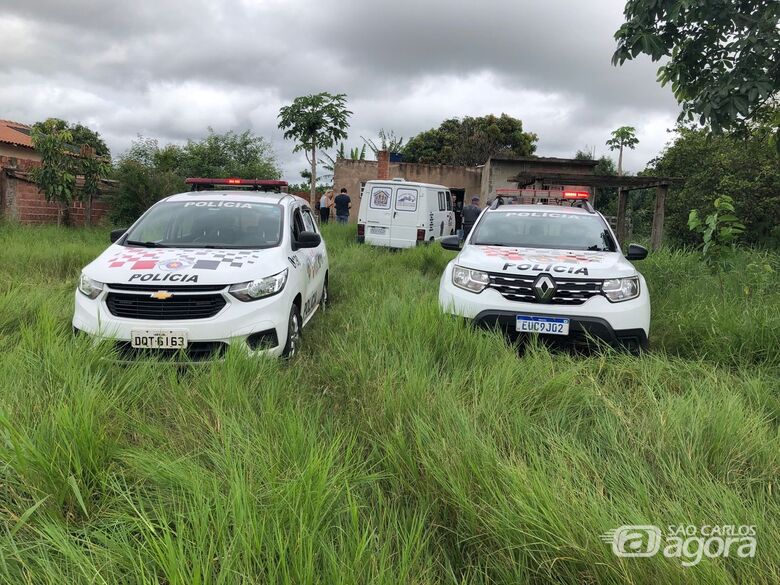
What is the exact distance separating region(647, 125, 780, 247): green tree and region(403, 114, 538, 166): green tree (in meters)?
17.3

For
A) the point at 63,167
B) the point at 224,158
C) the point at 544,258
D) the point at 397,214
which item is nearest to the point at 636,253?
the point at 544,258

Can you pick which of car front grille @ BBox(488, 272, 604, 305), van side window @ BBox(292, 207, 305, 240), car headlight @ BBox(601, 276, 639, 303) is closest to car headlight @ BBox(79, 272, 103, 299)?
van side window @ BBox(292, 207, 305, 240)

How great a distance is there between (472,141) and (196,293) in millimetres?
36852

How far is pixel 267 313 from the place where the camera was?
13.0 ft

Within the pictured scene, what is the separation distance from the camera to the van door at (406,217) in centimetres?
1264

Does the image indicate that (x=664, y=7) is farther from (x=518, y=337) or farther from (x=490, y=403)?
(x=490, y=403)

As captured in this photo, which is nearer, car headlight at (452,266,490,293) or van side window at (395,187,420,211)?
car headlight at (452,266,490,293)

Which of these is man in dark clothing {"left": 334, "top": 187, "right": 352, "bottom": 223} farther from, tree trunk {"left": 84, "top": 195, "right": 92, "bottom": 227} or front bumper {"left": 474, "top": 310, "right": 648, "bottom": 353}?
front bumper {"left": 474, "top": 310, "right": 648, "bottom": 353}

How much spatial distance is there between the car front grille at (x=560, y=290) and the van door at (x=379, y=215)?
335 inches

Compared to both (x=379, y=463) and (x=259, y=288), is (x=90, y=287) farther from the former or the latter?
(x=379, y=463)

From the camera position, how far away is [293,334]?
443cm

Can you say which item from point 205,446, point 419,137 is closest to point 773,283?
point 205,446

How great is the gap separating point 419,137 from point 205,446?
41428 millimetres

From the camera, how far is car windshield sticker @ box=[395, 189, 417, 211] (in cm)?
1269
